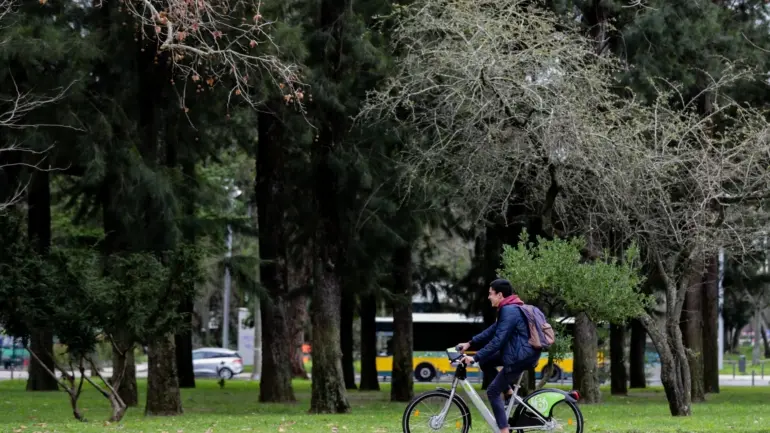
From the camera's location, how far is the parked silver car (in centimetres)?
5372

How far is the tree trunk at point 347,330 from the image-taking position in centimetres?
3129

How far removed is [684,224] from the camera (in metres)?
18.7

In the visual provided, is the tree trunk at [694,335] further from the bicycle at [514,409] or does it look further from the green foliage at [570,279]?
the bicycle at [514,409]

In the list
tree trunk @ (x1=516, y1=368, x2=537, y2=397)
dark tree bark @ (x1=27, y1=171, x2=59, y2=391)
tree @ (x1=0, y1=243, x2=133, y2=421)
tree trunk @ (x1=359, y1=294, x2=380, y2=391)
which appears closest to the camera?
tree @ (x1=0, y1=243, x2=133, y2=421)

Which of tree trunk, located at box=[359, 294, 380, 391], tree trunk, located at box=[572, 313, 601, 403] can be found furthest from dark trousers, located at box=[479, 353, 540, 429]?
tree trunk, located at box=[359, 294, 380, 391]

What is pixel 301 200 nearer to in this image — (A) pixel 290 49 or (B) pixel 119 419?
(A) pixel 290 49

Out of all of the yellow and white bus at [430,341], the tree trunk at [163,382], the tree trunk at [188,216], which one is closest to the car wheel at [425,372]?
the yellow and white bus at [430,341]

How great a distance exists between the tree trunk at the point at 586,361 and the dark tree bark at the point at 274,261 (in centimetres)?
678

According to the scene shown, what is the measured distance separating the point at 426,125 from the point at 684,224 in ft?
16.9

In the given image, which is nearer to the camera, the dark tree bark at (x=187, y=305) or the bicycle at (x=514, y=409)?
the bicycle at (x=514, y=409)

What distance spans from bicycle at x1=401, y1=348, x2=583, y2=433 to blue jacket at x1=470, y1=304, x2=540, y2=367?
15.0 inches

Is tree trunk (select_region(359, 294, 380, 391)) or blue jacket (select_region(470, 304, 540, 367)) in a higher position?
blue jacket (select_region(470, 304, 540, 367))

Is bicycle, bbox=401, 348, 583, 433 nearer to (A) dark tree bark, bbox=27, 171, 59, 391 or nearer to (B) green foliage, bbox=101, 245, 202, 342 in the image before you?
(B) green foliage, bbox=101, 245, 202, 342

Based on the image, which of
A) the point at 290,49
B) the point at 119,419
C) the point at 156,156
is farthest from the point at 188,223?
the point at 119,419
